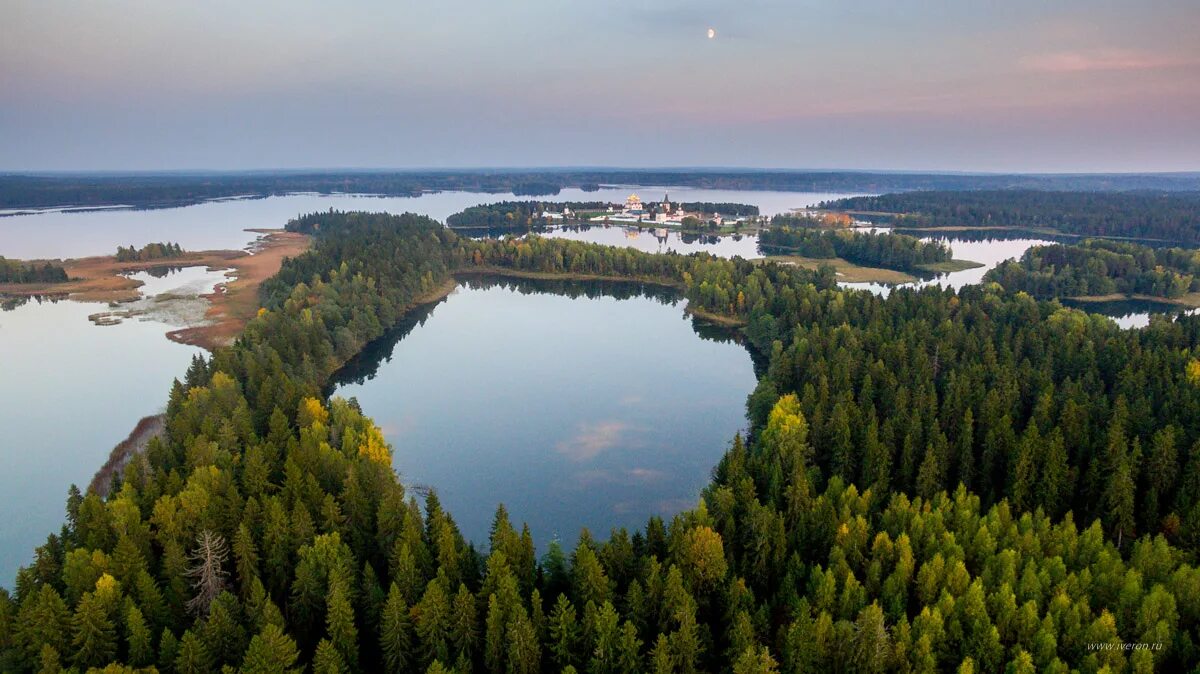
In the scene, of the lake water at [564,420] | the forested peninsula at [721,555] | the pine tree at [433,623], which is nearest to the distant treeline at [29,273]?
the lake water at [564,420]

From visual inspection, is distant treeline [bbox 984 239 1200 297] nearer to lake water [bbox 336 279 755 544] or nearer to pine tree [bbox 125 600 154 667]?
lake water [bbox 336 279 755 544]

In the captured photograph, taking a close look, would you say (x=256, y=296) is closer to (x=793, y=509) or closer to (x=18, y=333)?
(x=18, y=333)

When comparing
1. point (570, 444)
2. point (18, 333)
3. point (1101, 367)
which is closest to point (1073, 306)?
point (1101, 367)

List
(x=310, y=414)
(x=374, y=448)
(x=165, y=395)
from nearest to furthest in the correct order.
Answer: (x=374, y=448) → (x=310, y=414) → (x=165, y=395)

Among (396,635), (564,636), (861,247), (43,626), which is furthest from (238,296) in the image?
(861,247)

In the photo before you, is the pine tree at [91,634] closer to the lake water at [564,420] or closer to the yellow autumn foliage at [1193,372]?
the lake water at [564,420]

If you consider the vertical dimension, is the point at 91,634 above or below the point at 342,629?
above

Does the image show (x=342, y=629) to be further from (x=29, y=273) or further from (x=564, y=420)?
(x=29, y=273)
